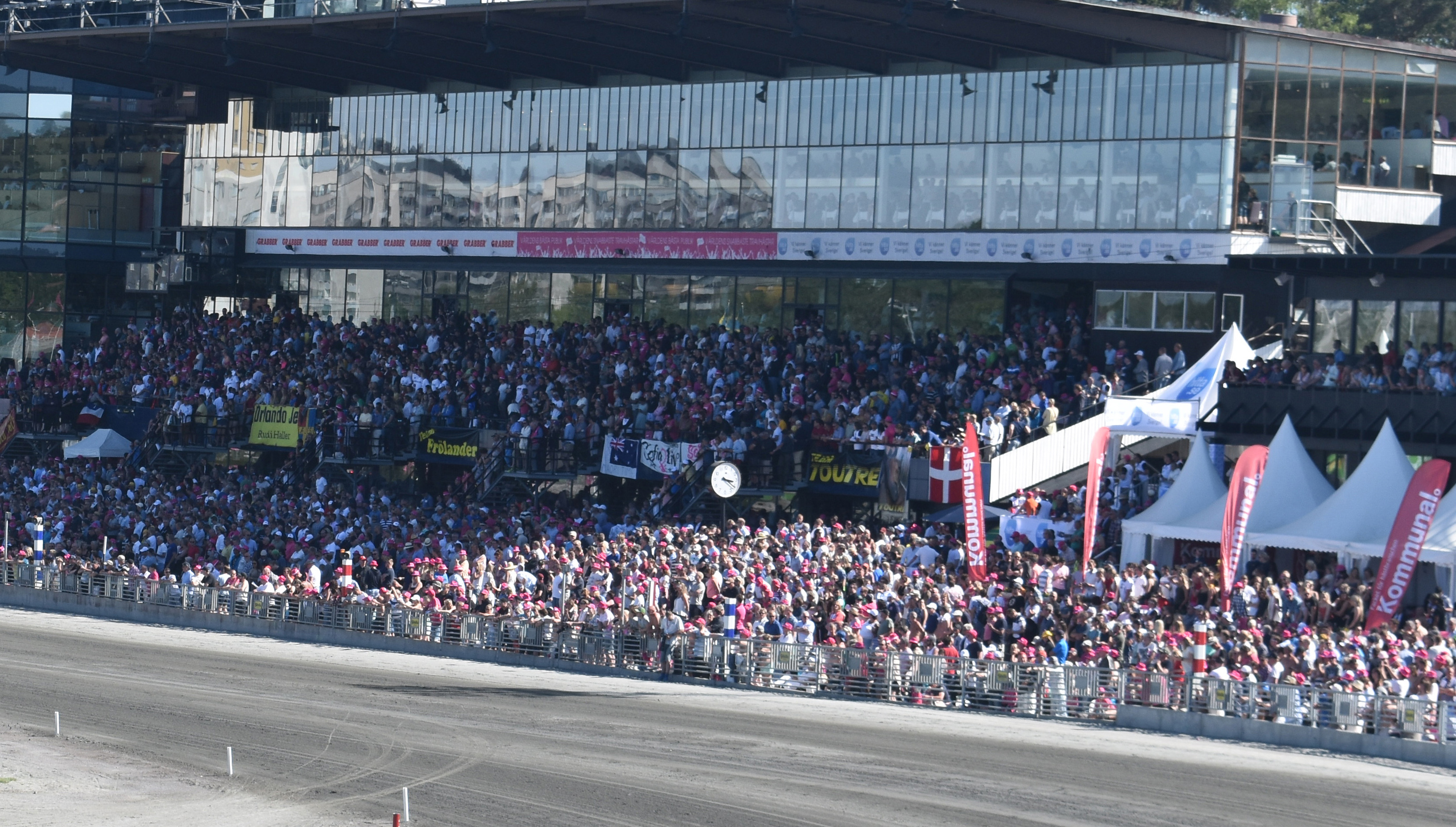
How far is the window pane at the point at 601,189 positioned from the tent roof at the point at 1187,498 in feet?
71.1

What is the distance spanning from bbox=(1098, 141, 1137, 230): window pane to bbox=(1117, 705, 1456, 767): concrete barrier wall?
Result: 1828 centimetres

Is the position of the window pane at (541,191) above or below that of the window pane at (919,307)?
above

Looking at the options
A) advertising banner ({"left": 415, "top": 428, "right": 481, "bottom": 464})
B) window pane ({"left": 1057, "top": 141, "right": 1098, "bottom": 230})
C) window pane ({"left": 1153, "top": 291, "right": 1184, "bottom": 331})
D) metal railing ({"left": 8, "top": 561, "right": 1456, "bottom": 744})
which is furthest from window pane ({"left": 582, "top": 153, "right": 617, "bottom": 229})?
metal railing ({"left": 8, "top": 561, "right": 1456, "bottom": 744})

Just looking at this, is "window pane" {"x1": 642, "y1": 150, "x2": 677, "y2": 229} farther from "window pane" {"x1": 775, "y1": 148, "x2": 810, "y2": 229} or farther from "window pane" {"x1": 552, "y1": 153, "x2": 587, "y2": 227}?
"window pane" {"x1": 775, "y1": 148, "x2": 810, "y2": 229}

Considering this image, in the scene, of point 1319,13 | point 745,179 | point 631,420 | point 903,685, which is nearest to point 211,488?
point 631,420

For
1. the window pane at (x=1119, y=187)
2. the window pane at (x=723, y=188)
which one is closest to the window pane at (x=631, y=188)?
the window pane at (x=723, y=188)

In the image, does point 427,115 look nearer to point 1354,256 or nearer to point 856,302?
point 856,302

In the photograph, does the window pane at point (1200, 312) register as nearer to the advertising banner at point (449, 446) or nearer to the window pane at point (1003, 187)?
the window pane at point (1003, 187)

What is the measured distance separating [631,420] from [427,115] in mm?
15881

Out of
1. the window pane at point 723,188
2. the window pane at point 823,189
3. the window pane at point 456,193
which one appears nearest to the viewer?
the window pane at point 823,189

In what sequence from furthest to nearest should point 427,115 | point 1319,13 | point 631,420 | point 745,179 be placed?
point 1319,13
point 427,115
point 745,179
point 631,420

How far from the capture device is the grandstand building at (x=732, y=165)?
38344 mm

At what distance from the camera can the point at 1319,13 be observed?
68.6 m

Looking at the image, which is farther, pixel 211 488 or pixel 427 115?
pixel 427 115
